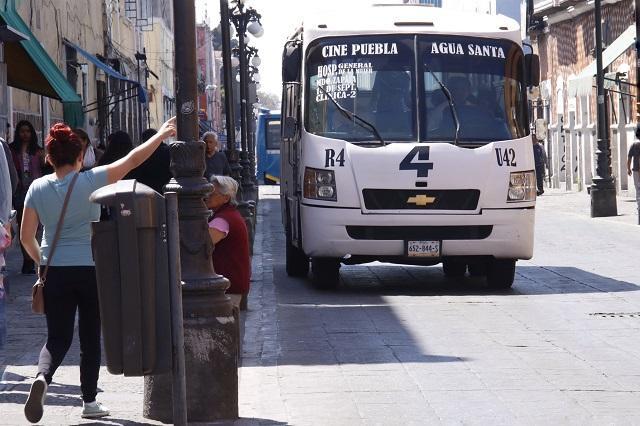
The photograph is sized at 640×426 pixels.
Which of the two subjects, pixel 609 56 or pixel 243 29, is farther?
pixel 609 56

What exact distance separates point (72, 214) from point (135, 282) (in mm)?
1180

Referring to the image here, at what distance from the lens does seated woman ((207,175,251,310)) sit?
33.0 ft

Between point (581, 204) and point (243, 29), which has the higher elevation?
point (243, 29)

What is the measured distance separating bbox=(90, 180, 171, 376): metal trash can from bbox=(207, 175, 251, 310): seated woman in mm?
2993

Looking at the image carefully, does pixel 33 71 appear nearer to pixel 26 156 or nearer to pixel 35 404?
pixel 26 156

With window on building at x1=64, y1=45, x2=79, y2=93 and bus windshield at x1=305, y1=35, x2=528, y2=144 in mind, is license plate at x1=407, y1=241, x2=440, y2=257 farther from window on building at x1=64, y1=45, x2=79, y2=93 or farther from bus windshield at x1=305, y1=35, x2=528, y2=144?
window on building at x1=64, y1=45, x2=79, y2=93

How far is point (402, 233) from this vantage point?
15.3 m

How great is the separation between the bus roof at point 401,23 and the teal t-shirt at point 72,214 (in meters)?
8.27

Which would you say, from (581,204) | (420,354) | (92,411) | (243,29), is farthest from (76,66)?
(92,411)

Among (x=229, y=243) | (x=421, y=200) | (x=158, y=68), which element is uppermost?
(x=158, y=68)

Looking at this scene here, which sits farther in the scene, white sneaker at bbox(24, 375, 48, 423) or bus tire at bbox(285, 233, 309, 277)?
bus tire at bbox(285, 233, 309, 277)

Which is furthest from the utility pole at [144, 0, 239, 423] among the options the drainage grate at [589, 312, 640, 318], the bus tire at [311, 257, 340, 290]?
the bus tire at [311, 257, 340, 290]

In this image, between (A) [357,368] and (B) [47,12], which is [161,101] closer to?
(B) [47,12]

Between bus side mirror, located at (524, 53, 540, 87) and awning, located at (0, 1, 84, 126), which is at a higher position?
awning, located at (0, 1, 84, 126)
